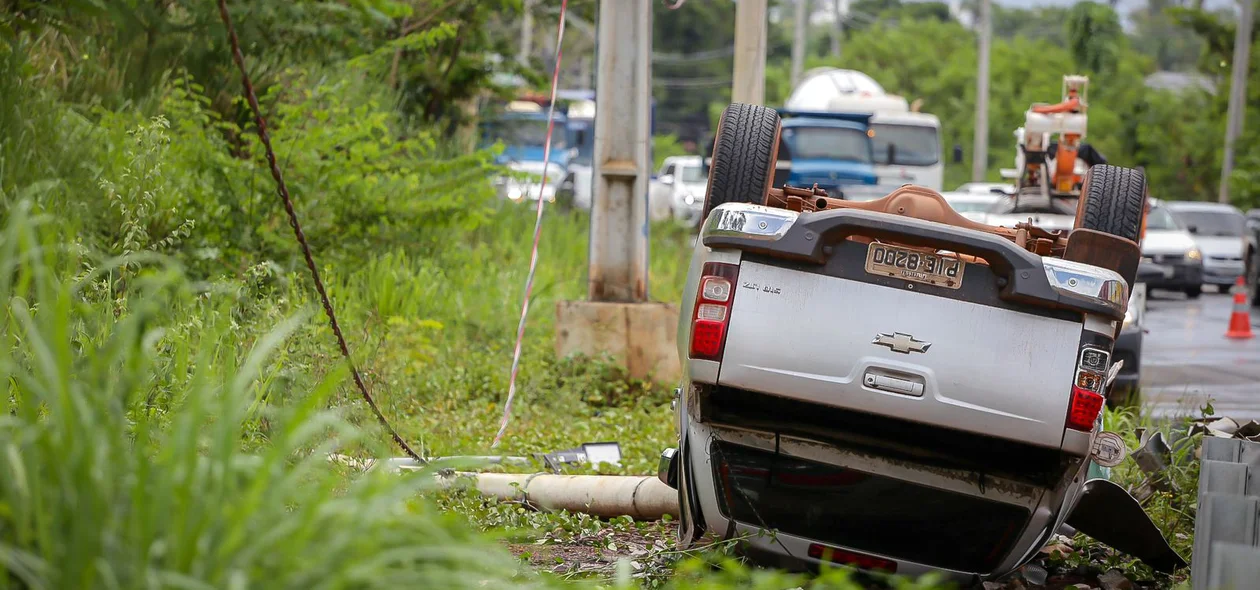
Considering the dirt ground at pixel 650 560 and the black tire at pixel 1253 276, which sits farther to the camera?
the black tire at pixel 1253 276

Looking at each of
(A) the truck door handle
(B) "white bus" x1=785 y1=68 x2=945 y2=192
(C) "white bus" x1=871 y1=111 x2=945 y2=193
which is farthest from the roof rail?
(A) the truck door handle

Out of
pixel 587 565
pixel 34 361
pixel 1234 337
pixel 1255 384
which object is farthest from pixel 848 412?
pixel 1234 337

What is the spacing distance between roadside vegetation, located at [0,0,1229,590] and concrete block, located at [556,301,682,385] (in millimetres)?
155

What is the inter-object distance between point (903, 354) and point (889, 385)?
122 millimetres

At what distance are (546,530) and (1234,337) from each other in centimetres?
1392

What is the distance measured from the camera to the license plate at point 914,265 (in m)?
5.09

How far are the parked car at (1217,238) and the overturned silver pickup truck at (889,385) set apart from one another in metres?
24.3

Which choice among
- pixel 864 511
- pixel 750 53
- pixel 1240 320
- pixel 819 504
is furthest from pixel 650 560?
pixel 1240 320

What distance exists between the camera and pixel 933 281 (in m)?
5.09

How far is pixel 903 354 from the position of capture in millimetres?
4961

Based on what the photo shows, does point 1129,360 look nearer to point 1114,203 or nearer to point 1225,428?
point 1225,428

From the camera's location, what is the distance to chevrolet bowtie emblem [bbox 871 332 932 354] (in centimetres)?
497

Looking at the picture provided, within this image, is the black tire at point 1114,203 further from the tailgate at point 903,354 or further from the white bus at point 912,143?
the white bus at point 912,143

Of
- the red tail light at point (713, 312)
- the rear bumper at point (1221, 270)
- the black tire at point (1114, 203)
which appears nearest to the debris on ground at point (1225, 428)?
the black tire at point (1114, 203)
